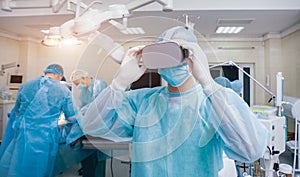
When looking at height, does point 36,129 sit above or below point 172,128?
below

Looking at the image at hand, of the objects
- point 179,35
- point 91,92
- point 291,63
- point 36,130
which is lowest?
point 36,130

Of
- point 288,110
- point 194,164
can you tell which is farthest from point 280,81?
point 194,164

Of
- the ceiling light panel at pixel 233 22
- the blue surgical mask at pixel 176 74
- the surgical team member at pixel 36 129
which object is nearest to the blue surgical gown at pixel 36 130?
the surgical team member at pixel 36 129

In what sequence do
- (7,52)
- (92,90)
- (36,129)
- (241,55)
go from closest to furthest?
(92,90) → (36,129) → (241,55) → (7,52)

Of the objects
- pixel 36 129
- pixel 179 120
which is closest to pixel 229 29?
pixel 36 129

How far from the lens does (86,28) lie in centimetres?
99

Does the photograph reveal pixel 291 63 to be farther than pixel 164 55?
Yes

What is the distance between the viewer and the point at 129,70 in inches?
27.3

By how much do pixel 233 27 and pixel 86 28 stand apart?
326 cm

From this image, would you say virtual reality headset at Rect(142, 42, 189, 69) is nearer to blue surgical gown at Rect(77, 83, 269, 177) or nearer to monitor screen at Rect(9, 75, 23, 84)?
blue surgical gown at Rect(77, 83, 269, 177)

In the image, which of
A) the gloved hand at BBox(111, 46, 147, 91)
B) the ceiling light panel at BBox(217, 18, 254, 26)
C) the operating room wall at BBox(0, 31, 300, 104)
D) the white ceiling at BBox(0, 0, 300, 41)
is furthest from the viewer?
the operating room wall at BBox(0, 31, 300, 104)

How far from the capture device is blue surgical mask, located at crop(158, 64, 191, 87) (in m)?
0.67

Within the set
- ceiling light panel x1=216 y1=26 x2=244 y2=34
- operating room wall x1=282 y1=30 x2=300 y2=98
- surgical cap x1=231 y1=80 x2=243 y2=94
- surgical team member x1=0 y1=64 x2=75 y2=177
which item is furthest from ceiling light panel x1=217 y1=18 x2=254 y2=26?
surgical team member x1=0 y1=64 x2=75 y2=177

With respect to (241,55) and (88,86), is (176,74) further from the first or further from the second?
(241,55)
